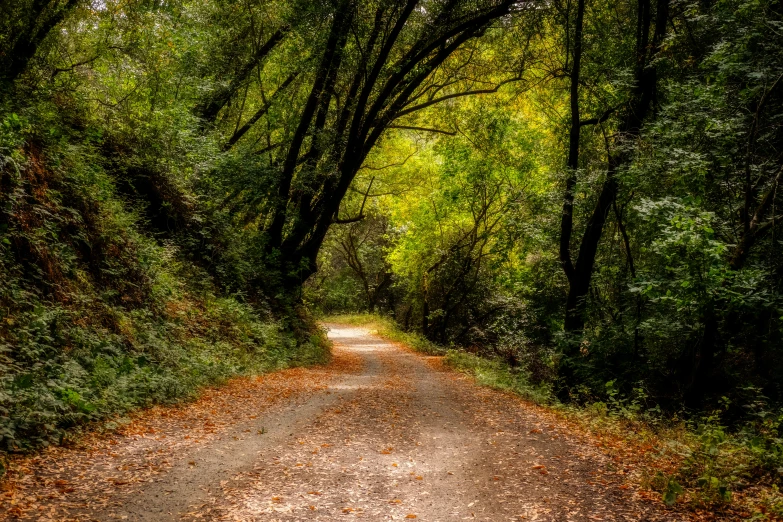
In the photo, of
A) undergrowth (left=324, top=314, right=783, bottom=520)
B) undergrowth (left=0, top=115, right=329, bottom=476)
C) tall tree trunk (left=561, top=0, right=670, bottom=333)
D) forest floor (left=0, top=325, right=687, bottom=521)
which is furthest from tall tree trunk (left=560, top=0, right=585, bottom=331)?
undergrowth (left=0, top=115, right=329, bottom=476)

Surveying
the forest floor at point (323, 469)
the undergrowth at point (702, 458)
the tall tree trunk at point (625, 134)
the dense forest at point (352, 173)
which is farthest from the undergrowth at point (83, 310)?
the tall tree trunk at point (625, 134)

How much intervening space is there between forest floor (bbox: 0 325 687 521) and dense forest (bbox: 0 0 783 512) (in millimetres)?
873

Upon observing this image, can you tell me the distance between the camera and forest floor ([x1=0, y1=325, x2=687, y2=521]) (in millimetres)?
5168

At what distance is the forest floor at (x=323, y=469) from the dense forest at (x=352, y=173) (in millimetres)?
873

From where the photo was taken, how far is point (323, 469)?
6582 mm

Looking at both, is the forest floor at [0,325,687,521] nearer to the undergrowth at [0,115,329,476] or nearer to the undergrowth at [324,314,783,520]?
the undergrowth at [324,314,783,520]

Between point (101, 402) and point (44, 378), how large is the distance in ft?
2.59

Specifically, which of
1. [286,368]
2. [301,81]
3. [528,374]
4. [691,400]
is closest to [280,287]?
[286,368]

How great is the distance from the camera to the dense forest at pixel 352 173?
28.9ft

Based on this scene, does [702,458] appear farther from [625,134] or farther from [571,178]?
[571,178]

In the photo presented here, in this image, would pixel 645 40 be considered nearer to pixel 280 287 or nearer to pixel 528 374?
pixel 528 374

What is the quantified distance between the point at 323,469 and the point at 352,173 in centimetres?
1371

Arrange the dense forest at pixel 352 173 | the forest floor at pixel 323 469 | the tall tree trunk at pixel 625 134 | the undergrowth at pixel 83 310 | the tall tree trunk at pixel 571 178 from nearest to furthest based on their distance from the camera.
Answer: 1. the forest floor at pixel 323 469
2. the undergrowth at pixel 83 310
3. the dense forest at pixel 352 173
4. the tall tree trunk at pixel 625 134
5. the tall tree trunk at pixel 571 178

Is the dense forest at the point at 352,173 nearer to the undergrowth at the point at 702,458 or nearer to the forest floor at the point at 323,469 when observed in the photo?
the undergrowth at the point at 702,458
